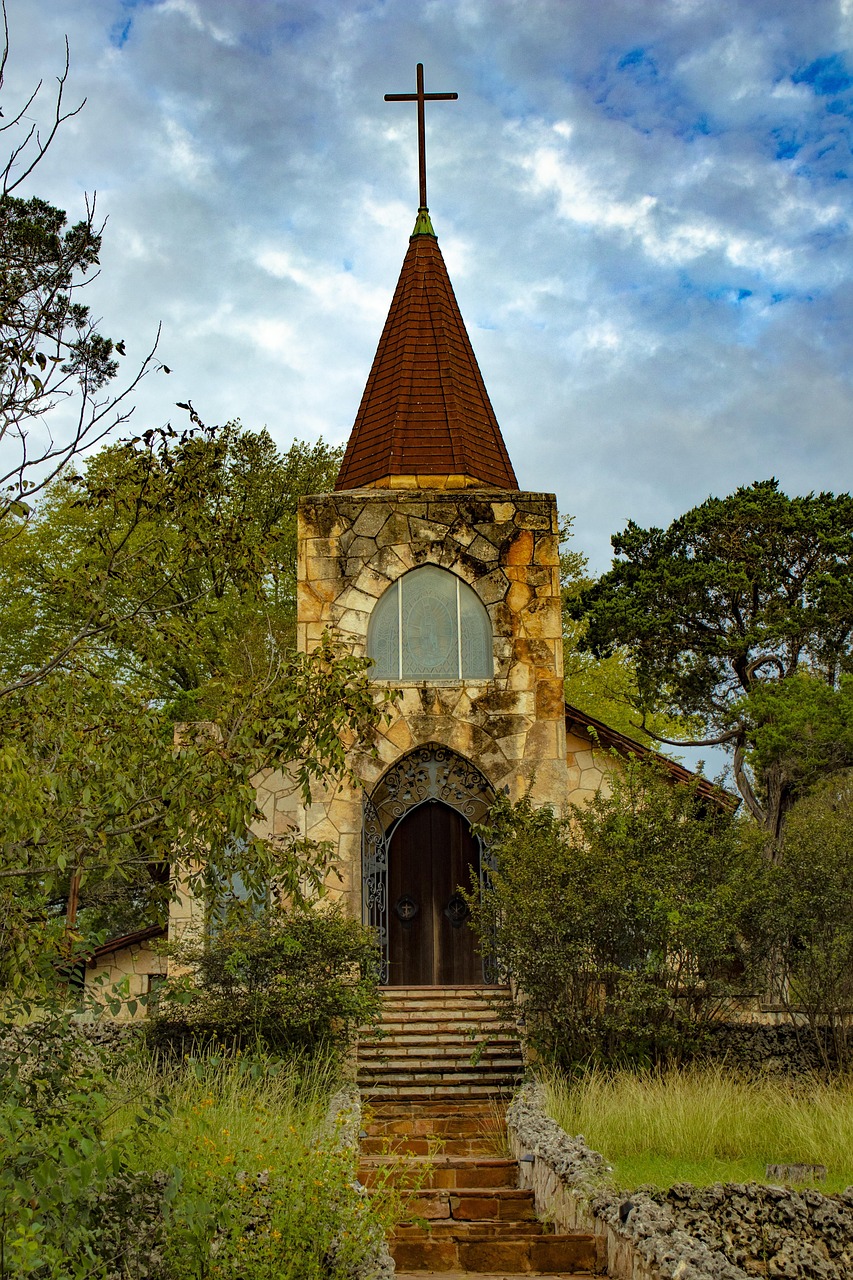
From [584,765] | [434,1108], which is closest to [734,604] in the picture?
[584,765]

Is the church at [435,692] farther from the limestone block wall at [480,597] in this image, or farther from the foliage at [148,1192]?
the foliage at [148,1192]

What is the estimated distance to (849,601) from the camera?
2070cm

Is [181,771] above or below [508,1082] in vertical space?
above

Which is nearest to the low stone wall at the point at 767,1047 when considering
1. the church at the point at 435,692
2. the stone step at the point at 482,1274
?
the church at the point at 435,692

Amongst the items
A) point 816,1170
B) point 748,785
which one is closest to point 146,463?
point 816,1170

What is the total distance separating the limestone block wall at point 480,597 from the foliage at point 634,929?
2.54 meters

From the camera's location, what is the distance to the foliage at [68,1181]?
16.8ft

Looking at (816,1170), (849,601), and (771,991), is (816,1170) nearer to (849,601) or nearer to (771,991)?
(771,991)

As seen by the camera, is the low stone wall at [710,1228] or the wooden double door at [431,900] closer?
the low stone wall at [710,1228]

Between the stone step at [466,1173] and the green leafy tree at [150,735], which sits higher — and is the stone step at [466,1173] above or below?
below

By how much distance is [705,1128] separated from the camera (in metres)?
8.73

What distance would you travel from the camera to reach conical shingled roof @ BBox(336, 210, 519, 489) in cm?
1588

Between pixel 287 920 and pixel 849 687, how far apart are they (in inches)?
399

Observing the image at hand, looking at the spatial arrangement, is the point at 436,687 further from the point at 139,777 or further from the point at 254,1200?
the point at 254,1200
